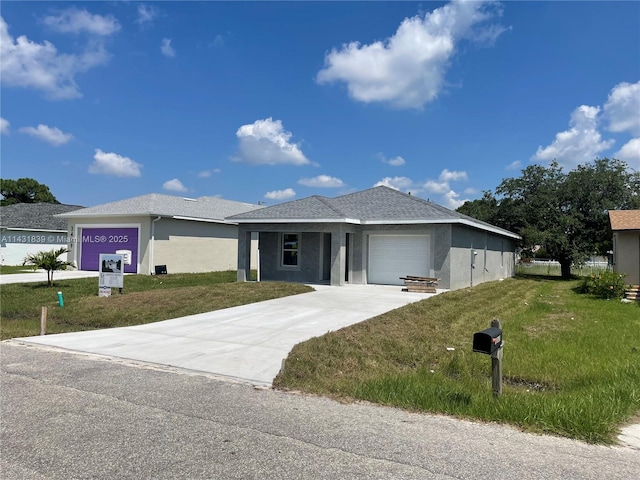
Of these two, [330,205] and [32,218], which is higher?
[32,218]

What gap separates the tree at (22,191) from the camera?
197 ft

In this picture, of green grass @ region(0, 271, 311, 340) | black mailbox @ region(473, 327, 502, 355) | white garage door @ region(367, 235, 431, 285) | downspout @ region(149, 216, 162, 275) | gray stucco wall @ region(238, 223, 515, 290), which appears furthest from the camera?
downspout @ region(149, 216, 162, 275)

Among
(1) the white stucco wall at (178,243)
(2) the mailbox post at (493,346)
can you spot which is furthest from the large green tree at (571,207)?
(2) the mailbox post at (493,346)

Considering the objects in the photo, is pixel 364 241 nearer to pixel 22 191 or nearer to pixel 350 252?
pixel 350 252

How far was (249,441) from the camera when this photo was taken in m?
4.04

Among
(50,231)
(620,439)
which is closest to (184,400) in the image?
(620,439)

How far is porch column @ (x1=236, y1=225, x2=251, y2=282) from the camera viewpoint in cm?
1952

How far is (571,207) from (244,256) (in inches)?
891

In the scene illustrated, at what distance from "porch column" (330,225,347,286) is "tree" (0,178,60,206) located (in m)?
57.5

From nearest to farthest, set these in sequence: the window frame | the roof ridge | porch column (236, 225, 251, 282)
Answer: the roof ridge → porch column (236, 225, 251, 282) → the window frame

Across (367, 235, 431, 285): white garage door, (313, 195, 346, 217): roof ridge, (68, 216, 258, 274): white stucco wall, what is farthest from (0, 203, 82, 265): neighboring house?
(367, 235, 431, 285): white garage door

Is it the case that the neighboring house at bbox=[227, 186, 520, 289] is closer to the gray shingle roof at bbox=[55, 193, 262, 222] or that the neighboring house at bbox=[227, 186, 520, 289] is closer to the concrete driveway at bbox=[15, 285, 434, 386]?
the concrete driveway at bbox=[15, 285, 434, 386]

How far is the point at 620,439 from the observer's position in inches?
169

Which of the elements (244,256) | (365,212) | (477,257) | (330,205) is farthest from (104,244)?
(477,257)
